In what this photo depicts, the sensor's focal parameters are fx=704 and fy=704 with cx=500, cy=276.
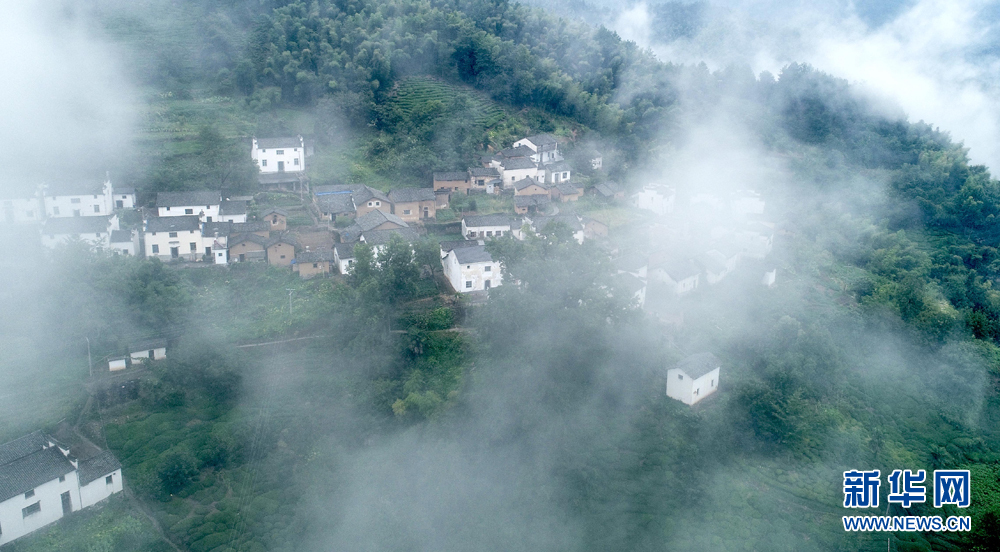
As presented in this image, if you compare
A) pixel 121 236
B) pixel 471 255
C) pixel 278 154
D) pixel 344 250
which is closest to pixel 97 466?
pixel 344 250

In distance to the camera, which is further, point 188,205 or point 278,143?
point 278,143

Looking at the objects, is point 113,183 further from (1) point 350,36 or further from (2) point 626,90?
(2) point 626,90

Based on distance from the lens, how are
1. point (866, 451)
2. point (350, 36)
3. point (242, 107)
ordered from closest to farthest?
point (866, 451) → point (242, 107) → point (350, 36)

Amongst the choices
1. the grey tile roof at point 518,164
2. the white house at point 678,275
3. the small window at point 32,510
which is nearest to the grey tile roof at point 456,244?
the white house at point 678,275

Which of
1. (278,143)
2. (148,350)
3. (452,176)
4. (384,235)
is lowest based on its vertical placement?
(148,350)

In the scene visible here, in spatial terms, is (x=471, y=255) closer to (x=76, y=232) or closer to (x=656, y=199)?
(x=656, y=199)

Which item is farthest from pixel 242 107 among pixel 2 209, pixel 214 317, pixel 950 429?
pixel 950 429

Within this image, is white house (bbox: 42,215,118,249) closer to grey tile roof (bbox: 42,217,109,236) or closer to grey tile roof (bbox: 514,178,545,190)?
grey tile roof (bbox: 42,217,109,236)
